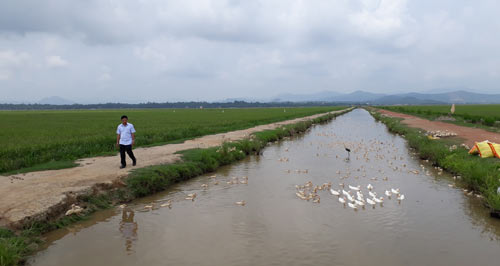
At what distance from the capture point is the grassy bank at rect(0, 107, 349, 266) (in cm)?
642

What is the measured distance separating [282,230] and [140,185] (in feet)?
17.4

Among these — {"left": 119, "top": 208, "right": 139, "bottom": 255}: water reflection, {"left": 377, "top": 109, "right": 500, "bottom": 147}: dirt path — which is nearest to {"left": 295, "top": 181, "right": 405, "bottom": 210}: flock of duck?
{"left": 119, "top": 208, "right": 139, "bottom": 255}: water reflection

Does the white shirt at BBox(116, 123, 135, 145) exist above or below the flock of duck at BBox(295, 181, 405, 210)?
above

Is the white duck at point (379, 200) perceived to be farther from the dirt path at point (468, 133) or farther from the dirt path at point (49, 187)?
the dirt path at point (468, 133)

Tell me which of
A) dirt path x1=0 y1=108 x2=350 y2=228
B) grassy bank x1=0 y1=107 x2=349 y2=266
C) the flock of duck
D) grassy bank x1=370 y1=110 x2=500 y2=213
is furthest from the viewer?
the flock of duck

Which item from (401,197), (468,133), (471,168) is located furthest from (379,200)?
(468,133)

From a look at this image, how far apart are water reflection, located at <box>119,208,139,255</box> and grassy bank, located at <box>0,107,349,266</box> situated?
0.85 m

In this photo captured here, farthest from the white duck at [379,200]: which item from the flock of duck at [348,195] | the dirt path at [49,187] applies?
the dirt path at [49,187]

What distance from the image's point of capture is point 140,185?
11.0 meters

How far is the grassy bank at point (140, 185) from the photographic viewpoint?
21.1 ft

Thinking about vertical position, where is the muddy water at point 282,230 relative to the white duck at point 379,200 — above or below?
below

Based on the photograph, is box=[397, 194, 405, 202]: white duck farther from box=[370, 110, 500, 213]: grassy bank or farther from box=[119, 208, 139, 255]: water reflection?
box=[119, 208, 139, 255]: water reflection

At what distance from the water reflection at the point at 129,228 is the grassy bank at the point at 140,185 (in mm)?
855

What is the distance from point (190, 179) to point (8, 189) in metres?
5.93
